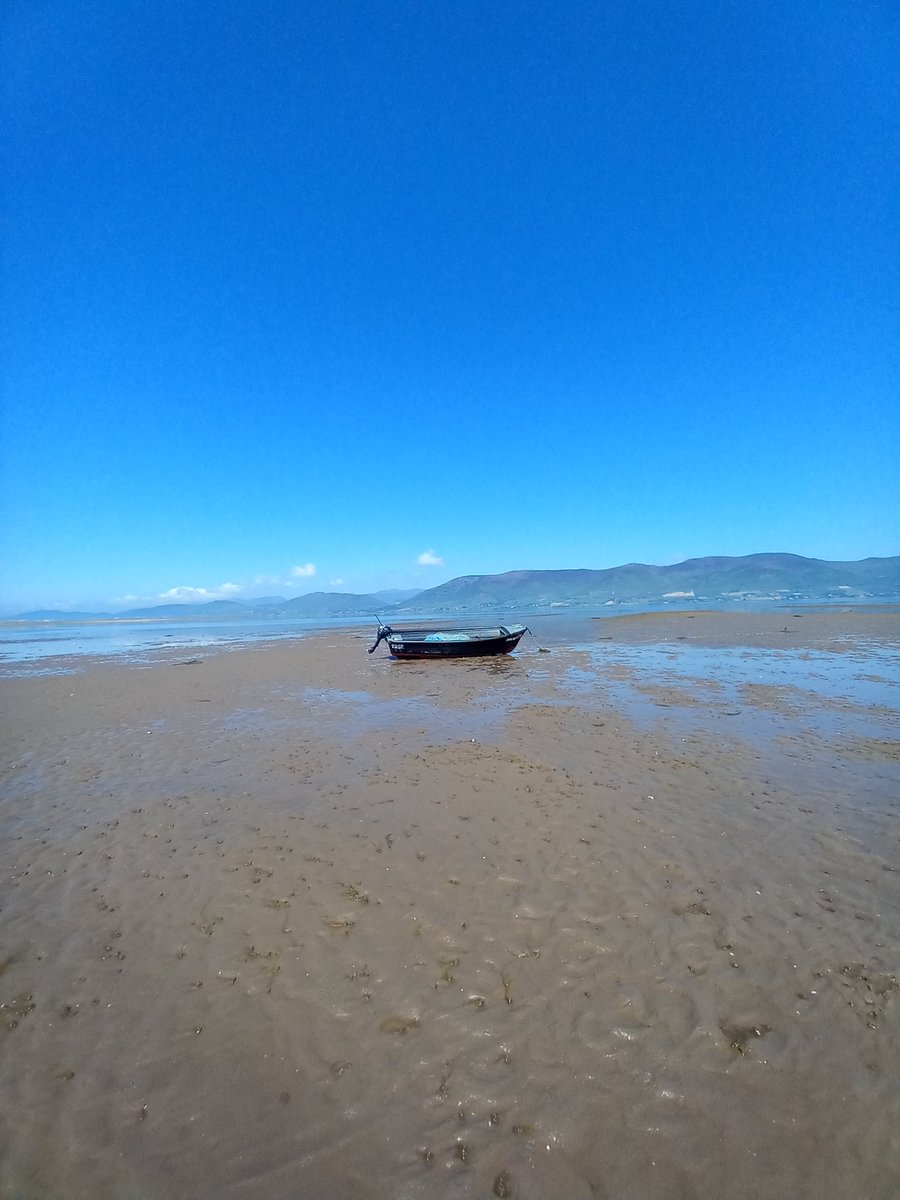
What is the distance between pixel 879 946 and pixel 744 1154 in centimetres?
286

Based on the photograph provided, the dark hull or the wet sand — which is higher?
the dark hull

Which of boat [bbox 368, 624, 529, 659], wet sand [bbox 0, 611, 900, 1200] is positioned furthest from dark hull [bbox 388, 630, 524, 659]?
wet sand [bbox 0, 611, 900, 1200]

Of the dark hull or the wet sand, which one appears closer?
the wet sand

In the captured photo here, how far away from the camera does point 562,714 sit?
557 inches

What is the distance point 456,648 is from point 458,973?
2332 centimetres

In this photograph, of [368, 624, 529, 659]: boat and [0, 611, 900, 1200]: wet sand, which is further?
[368, 624, 529, 659]: boat

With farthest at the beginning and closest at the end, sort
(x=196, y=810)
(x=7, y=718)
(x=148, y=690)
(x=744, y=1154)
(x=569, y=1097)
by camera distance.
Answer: (x=148, y=690)
(x=7, y=718)
(x=196, y=810)
(x=569, y=1097)
(x=744, y=1154)

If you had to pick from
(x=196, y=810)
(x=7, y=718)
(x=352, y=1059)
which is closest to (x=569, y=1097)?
(x=352, y=1059)

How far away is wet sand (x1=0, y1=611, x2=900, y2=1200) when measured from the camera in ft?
10.4

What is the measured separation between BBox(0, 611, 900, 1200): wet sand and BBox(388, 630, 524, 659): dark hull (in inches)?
655

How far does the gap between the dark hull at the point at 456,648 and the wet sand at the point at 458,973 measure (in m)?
16.6

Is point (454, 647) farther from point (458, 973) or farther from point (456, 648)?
point (458, 973)

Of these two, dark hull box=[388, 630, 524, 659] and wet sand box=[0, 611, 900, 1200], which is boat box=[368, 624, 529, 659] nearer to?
dark hull box=[388, 630, 524, 659]

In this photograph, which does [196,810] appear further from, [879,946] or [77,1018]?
[879,946]
